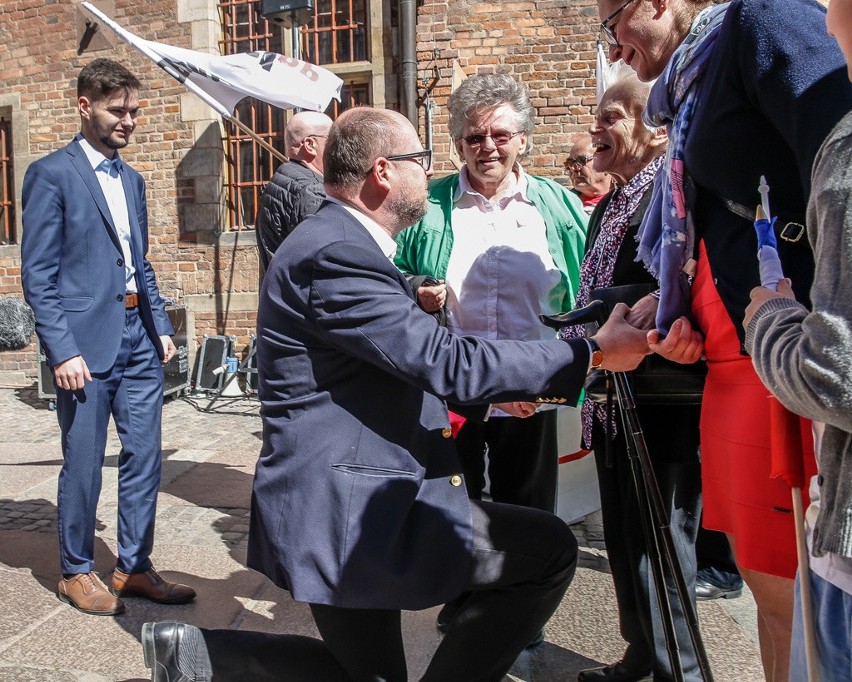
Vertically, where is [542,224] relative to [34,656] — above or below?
above

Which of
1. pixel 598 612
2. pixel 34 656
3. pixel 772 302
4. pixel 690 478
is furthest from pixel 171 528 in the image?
pixel 772 302

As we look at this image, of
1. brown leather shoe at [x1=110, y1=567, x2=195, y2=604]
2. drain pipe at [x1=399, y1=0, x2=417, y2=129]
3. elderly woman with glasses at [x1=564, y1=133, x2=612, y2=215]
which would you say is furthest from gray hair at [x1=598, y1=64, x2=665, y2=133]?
drain pipe at [x1=399, y1=0, x2=417, y2=129]

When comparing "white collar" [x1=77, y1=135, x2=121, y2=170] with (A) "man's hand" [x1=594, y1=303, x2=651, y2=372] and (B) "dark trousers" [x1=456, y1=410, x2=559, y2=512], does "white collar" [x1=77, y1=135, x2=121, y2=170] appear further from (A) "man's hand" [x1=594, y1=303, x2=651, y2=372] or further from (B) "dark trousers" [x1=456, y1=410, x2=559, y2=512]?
(A) "man's hand" [x1=594, y1=303, x2=651, y2=372]

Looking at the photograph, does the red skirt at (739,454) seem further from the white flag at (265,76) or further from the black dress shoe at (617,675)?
the white flag at (265,76)

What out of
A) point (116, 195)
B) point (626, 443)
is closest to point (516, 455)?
point (626, 443)

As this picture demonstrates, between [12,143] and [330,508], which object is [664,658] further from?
[12,143]

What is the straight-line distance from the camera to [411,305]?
2.10 m

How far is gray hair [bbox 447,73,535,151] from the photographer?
3.28 m

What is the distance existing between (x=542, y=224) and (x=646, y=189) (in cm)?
79

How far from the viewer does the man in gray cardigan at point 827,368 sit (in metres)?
1.07

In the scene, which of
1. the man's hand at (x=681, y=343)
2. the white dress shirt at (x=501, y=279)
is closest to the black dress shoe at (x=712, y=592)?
the white dress shirt at (x=501, y=279)

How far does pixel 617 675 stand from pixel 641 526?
56 cm

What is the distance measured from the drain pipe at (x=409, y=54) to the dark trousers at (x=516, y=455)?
6.40 meters

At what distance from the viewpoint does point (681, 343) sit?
6.33 ft
